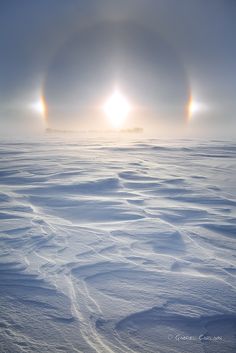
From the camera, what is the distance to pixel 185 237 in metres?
4.10

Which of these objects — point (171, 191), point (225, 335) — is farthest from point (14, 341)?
point (171, 191)

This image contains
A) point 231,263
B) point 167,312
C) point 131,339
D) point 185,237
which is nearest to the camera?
point 131,339

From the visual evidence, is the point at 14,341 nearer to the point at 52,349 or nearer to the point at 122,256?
the point at 52,349

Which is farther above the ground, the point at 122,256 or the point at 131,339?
the point at 122,256

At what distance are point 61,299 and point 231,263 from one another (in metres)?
2.32

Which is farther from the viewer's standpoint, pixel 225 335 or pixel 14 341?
pixel 225 335

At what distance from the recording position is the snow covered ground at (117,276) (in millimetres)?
2109

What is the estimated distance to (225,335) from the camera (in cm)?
214

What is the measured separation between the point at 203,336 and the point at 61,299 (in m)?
1.45

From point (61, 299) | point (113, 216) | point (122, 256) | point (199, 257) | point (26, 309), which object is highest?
point (113, 216)

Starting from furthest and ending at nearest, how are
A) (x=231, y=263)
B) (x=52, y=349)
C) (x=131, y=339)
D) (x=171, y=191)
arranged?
(x=171, y=191), (x=231, y=263), (x=131, y=339), (x=52, y=349)

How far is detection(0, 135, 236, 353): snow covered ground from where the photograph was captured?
6.92 feet

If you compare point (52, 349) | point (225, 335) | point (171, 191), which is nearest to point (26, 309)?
point (52, 349)

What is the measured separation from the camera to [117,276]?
9.80ft
